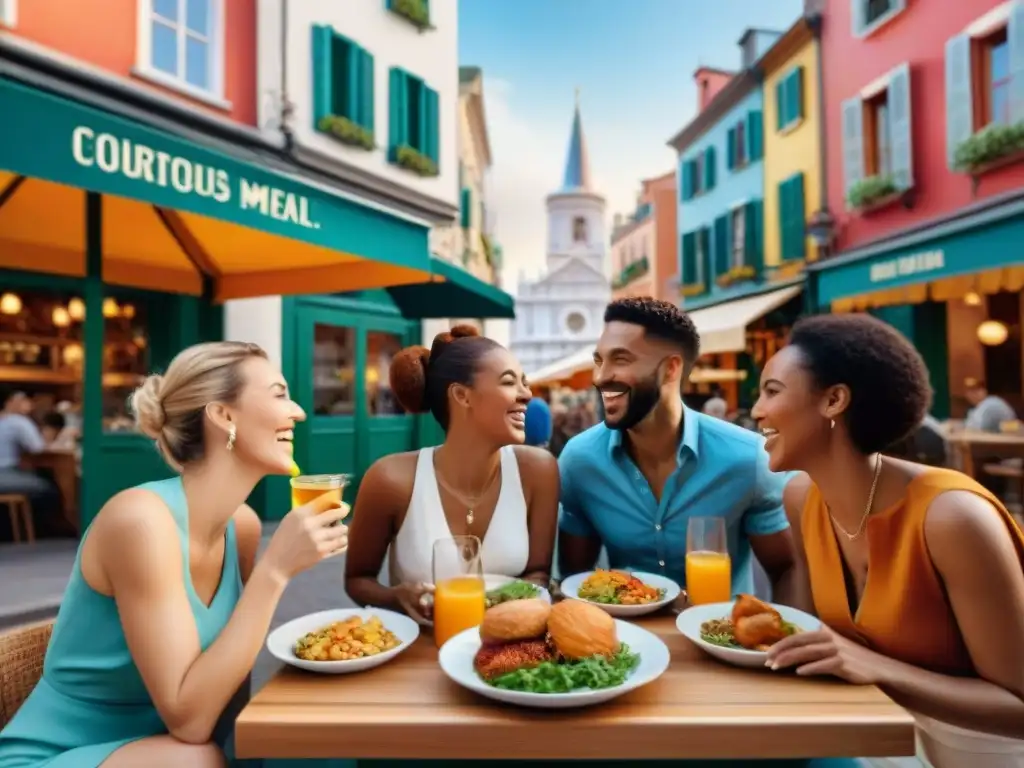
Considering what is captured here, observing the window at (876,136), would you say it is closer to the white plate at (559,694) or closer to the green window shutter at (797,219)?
the green window shutter at (797,219)

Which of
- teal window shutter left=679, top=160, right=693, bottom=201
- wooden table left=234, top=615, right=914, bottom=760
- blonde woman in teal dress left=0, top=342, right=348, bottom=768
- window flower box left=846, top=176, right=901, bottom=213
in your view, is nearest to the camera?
wooden table left=234, top=615, right=914, bottom=760

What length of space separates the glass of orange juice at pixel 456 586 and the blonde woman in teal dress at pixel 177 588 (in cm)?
26

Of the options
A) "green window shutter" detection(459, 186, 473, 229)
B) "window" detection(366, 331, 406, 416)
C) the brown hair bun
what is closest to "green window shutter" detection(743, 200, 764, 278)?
"green window shutter" detection(459, 186, 473, 229)

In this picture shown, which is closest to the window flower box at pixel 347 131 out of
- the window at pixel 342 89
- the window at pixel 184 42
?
the window at pixel 342 89

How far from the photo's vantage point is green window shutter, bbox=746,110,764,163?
1495cm

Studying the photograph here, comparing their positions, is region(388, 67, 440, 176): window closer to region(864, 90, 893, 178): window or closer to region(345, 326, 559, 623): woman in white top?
region(864, 90, 893, 178): window

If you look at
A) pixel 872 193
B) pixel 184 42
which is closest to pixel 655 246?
pixel 872 193

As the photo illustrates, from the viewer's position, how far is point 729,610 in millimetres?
1812

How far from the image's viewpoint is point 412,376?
7.70 ft

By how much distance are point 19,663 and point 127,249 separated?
19.0ft

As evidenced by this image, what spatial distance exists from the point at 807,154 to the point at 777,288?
2.51m

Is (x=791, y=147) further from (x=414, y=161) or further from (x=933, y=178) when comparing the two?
(x=414, y=161)

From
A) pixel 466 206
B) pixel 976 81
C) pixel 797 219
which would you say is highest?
pixel 466 206

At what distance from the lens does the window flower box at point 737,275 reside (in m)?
14.9
